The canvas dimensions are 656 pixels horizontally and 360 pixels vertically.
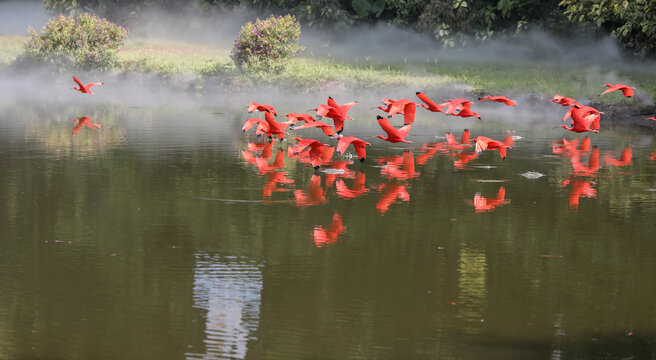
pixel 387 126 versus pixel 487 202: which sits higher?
pixel 387 126

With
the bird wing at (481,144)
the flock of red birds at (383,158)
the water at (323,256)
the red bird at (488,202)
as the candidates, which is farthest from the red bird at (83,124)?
the red bird at (488,202)

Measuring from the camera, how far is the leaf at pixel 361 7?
3133 centimetres

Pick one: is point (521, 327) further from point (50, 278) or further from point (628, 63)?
point (628, 63)

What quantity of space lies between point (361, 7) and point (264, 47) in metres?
10.1

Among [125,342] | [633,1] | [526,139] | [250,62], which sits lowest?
[125,342]

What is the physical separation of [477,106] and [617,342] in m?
14.2

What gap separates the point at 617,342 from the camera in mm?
4676

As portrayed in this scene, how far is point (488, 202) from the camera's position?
27.0ft

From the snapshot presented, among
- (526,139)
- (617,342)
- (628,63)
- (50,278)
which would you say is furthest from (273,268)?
(628,63)

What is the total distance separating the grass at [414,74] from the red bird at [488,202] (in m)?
9.62

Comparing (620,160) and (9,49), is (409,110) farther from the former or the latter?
(9,49)

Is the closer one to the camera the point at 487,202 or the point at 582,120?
the point at 487,202

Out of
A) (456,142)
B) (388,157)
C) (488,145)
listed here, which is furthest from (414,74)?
(488,145)

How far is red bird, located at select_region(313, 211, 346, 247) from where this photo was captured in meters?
6.62
